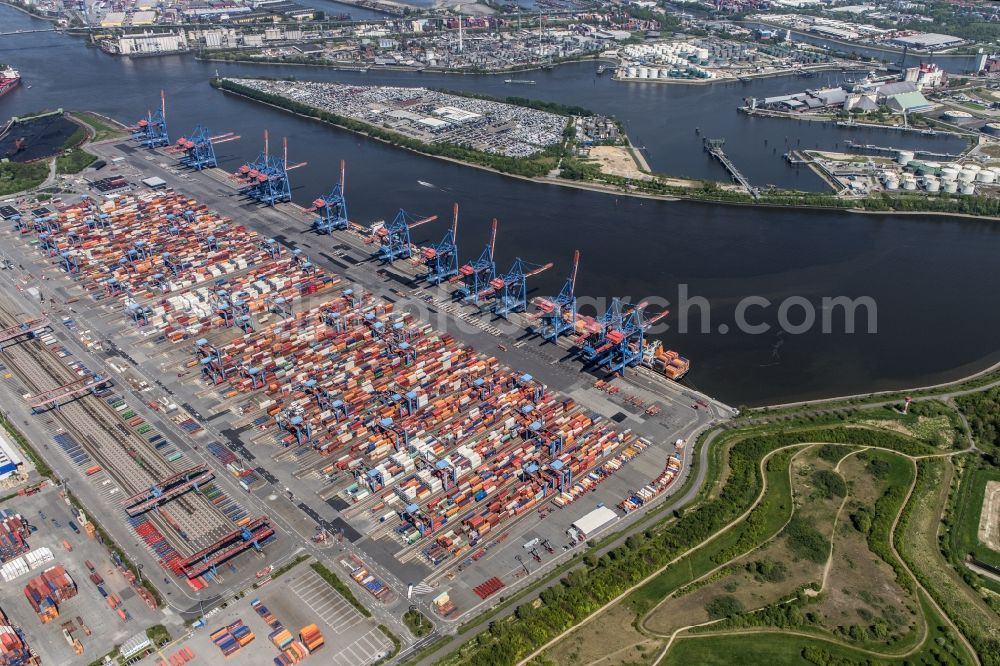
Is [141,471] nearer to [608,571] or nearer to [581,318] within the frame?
[608,571]

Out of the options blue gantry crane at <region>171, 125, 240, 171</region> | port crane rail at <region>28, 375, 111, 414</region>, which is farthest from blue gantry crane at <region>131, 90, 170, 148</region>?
port crane rail at <region>28, 375, 111, 414</region>

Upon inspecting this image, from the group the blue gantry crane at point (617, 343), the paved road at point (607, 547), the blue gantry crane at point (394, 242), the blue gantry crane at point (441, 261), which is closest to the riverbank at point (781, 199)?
the blue gantry crane at point (394, 242)

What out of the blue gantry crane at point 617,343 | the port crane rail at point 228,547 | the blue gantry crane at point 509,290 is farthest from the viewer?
the blue gantry crane at point 509,290

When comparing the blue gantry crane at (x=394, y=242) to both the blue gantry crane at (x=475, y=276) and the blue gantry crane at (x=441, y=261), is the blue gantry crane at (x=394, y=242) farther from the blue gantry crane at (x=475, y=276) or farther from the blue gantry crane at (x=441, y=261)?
the blue gantry crane at (x=475, y=276)

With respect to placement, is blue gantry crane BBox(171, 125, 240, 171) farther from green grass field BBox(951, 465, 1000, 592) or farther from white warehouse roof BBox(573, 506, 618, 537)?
green grass field BBox(951, 465, 1000, 592)

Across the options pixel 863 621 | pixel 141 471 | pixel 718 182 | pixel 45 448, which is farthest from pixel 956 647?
pixel 718 182

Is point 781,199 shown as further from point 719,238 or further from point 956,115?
point 956,115
